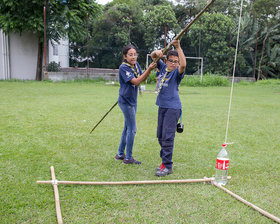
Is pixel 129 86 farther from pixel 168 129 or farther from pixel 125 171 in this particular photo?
pixel 125 171

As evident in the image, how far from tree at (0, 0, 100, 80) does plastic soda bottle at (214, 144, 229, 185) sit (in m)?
16.8

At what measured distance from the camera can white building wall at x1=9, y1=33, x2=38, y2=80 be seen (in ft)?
68.7

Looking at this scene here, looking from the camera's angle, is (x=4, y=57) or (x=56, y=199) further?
(x=4, y=57)

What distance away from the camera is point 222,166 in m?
3.38

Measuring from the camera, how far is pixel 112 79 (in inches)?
814

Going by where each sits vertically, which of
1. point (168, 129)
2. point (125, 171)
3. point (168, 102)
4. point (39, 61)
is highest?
point (39, 61)

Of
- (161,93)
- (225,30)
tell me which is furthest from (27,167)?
(225,30)

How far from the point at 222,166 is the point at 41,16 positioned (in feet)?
58.4

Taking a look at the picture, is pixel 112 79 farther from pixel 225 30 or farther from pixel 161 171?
pixel 161 171

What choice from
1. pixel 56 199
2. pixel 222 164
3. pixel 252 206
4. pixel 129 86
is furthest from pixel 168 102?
pixel 56 199

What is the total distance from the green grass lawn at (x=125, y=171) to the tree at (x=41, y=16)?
497 inches

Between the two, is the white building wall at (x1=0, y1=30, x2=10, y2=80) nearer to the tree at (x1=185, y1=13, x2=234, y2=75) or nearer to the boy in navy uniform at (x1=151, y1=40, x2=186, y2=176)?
the tree at (x1=185, y1=13, x2=234, y2=75)

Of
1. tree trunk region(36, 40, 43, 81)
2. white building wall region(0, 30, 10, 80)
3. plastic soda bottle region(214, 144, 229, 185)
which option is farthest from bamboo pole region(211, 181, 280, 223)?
white building wall region(0, 30, 10, 80)

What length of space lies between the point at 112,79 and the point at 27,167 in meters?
17.2
